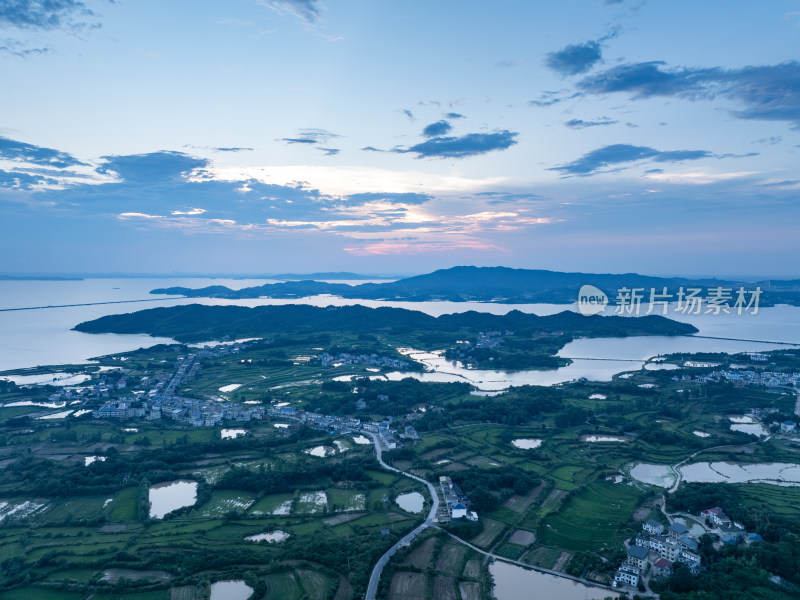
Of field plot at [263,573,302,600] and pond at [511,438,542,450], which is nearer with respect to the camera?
field plot at [263,573,302,600]

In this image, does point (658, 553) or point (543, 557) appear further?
point (543, 557)

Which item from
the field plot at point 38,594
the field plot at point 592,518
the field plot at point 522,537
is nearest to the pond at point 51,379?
the field plot at point 38,594

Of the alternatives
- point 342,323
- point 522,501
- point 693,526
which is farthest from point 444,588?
point 342,323

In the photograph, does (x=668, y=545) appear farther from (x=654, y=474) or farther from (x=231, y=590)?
(x=231, y=590)

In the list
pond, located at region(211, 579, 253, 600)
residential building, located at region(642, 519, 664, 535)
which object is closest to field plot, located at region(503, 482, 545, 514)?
residential building, located at region(642, 519, 664, 535)

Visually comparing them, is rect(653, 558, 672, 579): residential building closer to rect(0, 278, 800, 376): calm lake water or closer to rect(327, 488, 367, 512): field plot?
rect(327, 488, 367, 512): field plot

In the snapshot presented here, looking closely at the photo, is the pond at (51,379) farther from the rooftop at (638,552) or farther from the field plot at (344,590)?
the rooftop at (638,552)

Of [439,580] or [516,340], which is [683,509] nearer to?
[439,580]
